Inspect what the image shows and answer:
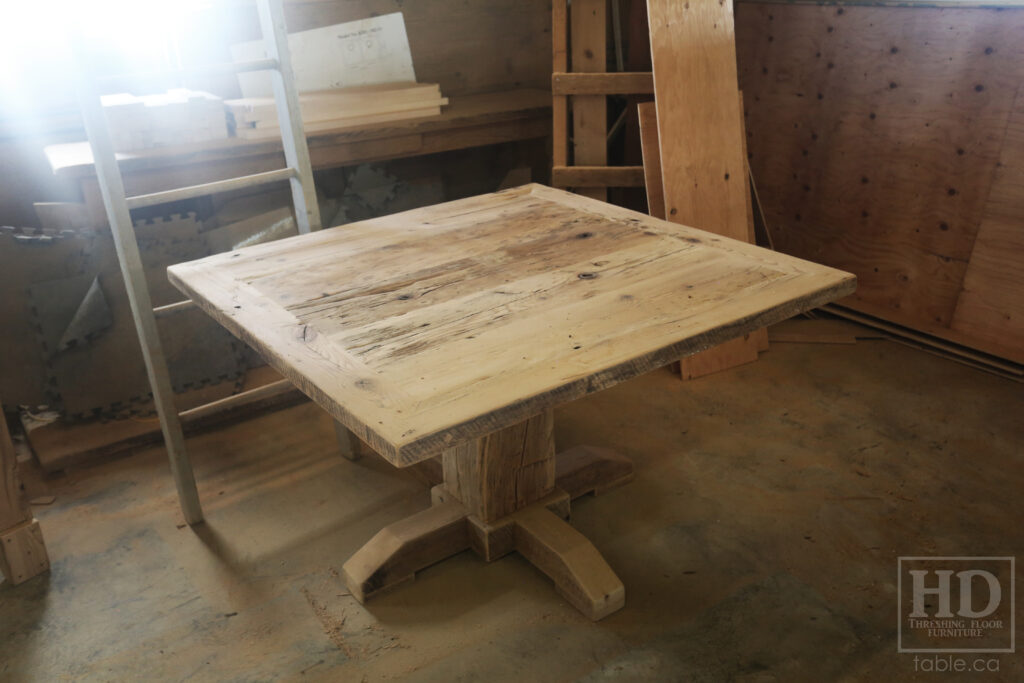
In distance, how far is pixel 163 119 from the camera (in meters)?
2.41

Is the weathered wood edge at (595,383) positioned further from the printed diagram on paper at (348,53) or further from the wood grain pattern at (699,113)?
the printed diagram on paper at (348,53)

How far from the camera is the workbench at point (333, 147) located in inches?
98.5

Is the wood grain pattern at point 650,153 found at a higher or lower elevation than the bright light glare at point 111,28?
lower

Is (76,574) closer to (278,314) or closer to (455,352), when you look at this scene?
(278,314)

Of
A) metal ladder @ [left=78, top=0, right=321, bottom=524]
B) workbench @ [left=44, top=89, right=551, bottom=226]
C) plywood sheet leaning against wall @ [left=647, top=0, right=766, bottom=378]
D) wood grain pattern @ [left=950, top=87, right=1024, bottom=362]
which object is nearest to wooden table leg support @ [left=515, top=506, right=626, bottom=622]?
metal ladder @ [left=78, top=0, right=321, bottom=524]

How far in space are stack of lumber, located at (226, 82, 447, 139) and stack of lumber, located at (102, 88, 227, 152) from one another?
13cm

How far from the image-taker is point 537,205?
2250 mm

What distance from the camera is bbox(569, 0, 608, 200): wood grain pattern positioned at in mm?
3029

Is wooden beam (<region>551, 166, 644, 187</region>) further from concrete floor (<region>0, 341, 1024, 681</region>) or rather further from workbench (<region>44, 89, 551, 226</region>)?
concrete floor (<region>0, 341, 1024, 681</region>)

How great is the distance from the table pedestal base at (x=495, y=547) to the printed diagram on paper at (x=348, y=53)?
5.54 ft

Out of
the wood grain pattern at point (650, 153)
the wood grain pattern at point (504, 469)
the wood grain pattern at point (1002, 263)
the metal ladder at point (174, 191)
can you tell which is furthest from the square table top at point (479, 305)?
the wood grain pattern at point (1002, 263)

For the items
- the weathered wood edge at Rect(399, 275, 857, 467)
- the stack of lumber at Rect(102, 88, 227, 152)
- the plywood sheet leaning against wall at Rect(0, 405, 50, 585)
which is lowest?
the plywood sheet leaning against wall at Rect(0, 405, 50, 585)

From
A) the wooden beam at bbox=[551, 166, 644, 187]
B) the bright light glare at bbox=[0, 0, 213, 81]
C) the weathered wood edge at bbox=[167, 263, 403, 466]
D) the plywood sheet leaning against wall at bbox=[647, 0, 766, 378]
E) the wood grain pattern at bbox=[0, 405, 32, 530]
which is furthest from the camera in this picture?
the wooden beam at bbox=[551, 166, 644, 187]

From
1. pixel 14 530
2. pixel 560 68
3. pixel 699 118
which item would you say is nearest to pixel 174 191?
pixel 14 530
